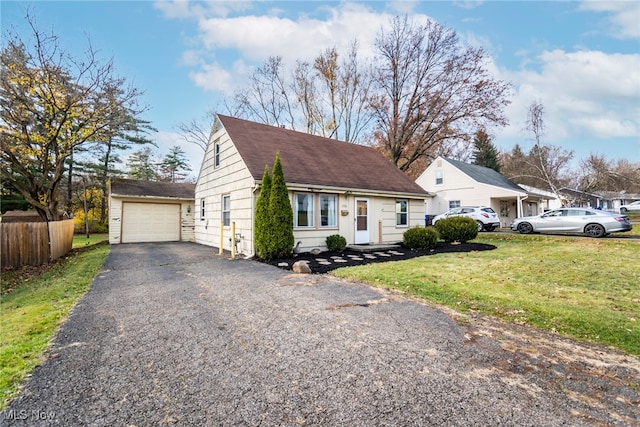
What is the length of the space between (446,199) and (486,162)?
20.9 meters

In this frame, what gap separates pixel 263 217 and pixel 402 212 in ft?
23.2

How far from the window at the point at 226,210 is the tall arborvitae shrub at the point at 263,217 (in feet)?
9.57

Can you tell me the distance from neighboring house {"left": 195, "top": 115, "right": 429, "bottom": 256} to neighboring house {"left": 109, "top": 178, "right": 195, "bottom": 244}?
1.79 m

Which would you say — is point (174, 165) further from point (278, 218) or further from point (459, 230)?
point (459, 230)

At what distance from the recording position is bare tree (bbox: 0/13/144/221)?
1174 cm

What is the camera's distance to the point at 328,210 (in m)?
11.3

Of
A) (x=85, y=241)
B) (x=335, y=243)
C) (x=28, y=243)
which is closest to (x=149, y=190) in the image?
(x=85, y=241)

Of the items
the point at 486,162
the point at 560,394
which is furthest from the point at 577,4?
the point at 486,162

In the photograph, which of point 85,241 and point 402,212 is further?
point 85,241

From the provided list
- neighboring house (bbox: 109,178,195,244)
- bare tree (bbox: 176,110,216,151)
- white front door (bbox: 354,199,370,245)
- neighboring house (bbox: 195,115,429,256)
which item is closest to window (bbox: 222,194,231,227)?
neighboring house (bbox: 195,115,429,256)

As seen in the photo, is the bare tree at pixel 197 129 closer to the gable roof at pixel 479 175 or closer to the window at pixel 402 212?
the window at pixel 402 212

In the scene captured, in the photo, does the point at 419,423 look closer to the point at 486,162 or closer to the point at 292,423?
the point at 292,423

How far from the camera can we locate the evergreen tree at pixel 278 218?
9.07 m

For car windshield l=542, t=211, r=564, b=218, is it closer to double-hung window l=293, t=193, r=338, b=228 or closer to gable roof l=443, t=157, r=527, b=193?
gable roof l=443, t=157, r=527, b=193
